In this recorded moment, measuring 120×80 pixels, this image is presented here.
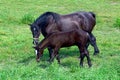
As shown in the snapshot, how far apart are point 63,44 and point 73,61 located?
3.09 ft

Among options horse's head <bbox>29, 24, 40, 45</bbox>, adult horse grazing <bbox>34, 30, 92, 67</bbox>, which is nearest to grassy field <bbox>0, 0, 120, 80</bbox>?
adult horse grazing <bbox>34, 30, 92, 67</bbox>

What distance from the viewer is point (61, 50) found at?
12711 millimetres

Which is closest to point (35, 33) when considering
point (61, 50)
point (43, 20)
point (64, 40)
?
point (43, 20)

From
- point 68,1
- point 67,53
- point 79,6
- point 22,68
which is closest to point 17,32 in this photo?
point 67,53

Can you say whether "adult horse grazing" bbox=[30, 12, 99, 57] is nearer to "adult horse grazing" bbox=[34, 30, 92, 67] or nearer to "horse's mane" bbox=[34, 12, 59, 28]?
"horse's mane" bbox=[34, 12, 59, 28]

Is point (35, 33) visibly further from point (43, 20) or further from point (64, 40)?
point (64, 40)

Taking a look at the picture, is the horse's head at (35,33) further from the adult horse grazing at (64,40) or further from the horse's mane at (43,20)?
the adult horse grazing at (64,40)

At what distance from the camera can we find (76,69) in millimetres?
9320

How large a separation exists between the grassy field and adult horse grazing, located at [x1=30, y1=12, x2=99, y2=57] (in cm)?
79

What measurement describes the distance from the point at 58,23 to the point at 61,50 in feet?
4.77

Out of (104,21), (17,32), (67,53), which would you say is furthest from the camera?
(104,21)

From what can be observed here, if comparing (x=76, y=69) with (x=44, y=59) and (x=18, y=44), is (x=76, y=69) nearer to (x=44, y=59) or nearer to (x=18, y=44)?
(x=44, y=59)

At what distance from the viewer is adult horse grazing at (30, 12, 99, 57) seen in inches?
432

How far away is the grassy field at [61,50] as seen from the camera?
882cm
